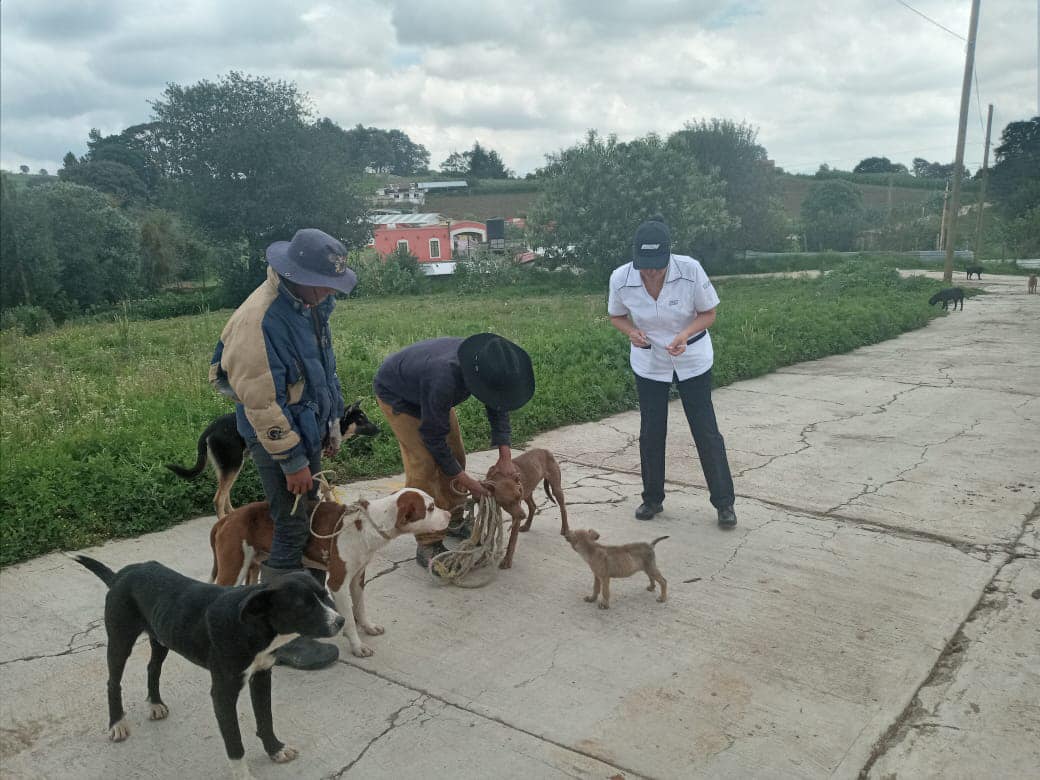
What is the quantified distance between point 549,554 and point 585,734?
187cm

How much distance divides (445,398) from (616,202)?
29.5m

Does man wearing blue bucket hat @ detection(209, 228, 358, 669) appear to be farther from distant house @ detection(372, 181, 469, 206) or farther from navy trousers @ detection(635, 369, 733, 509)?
distant house @ detection(372, 181, 469, 206)

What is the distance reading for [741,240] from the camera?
125 feet

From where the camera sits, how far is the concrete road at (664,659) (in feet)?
9.99

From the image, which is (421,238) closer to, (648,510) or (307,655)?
(648,510)

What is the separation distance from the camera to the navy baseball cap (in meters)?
5.09

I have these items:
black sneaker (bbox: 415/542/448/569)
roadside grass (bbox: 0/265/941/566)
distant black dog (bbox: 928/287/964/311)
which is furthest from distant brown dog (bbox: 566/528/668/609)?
distant black dog (bbox: 928/287/964/311)

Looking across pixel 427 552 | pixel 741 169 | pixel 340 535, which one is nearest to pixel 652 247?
pixel 427 552

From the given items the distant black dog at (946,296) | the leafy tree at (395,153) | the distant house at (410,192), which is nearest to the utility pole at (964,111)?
the distant black dog at (946,296)

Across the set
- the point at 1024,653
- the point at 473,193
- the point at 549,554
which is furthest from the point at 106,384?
the point at 473,193

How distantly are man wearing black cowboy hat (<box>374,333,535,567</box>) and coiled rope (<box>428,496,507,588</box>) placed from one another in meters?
0.17

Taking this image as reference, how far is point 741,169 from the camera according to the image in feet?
129

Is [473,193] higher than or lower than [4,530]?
higher

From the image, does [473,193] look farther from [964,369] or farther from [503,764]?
[503,764]
